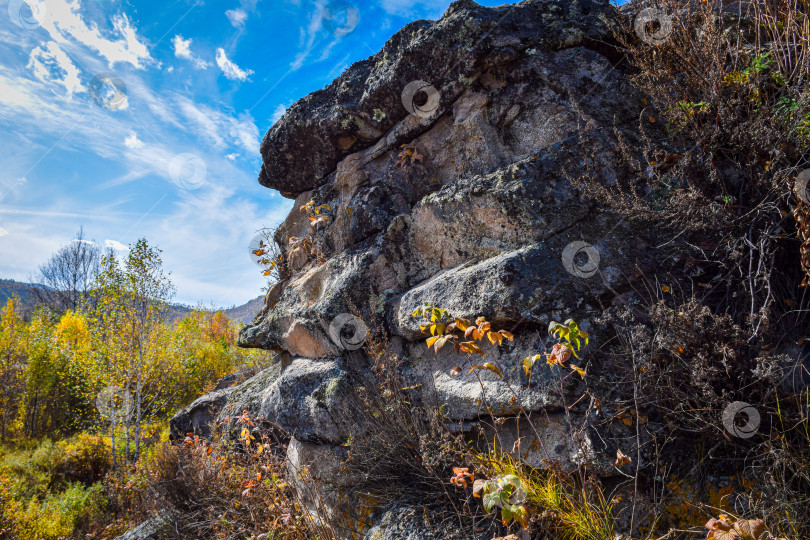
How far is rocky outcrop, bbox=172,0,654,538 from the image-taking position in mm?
2918

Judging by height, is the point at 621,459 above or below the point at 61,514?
above

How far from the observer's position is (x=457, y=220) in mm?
3658

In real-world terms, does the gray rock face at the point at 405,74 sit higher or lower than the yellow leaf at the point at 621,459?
higher

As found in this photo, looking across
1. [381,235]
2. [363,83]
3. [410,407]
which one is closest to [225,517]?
[410,407]

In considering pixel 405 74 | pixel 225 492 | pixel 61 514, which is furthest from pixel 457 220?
pixel 61 514

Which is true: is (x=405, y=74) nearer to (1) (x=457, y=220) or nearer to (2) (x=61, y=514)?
(1) (x=457, y=220)

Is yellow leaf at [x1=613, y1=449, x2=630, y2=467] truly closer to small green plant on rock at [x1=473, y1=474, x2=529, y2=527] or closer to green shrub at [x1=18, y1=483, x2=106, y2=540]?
small green plant on rock at [x1=473, y1=474, x2=529, y2=527]

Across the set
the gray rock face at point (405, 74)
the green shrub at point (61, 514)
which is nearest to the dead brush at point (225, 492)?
the green shrub at point (61, 514)

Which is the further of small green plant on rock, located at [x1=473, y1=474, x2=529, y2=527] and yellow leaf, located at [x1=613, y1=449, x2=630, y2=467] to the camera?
yellow leaf, located at [x1=613, y1=449, x2=630, y2=467]

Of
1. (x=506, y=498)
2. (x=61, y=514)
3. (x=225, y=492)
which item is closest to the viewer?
(x=506, y=498)

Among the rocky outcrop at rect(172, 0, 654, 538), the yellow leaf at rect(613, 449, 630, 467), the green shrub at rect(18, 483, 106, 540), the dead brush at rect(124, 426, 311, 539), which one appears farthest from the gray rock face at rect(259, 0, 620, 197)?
the green shrub at rect(18, 483, 106, 540)

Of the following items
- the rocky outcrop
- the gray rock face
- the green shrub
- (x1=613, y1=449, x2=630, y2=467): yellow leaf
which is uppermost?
the gray rock face

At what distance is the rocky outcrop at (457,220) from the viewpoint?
9.57 feet

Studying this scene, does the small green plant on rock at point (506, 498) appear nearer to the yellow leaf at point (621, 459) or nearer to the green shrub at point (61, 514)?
the yellow leaf at point (621, 459)
